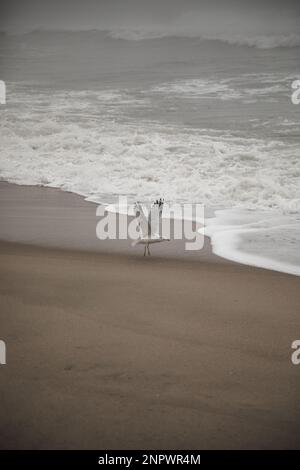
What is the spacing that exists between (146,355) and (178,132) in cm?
1161

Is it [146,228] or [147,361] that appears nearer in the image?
[147,361]

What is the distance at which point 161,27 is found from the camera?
39406mm

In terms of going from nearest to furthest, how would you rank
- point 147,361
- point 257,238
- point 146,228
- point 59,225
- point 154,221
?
1. point 147,361
2. point 146,228
3. point 154,221
4. point 257,238
5. point 59,225

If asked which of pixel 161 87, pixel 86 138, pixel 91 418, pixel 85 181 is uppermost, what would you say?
pixel 161 87

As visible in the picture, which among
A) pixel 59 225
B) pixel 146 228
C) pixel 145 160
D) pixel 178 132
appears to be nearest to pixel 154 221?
pixel 146 228

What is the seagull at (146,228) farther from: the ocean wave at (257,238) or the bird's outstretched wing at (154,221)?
the ocean wave at (257,238)

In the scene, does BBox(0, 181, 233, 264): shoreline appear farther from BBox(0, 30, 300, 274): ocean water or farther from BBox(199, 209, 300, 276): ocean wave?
BBox(0, 30, 300, 274): ocean water

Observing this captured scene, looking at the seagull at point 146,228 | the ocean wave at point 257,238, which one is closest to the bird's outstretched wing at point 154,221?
the seagull at point 146,228

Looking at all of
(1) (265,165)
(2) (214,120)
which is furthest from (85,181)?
(2) (214,120)

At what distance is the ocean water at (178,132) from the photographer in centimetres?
676

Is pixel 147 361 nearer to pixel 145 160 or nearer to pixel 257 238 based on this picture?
pixel 257 238

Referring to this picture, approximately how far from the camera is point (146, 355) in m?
2.40
